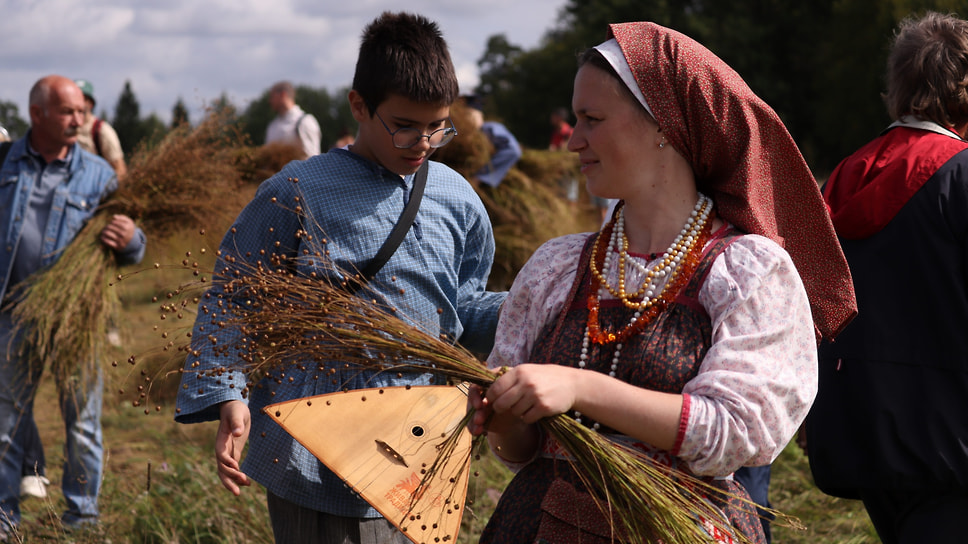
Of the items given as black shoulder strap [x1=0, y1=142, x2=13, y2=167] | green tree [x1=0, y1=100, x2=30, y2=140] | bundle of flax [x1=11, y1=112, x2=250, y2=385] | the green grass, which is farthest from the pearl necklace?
green tree [x1=0, y1=100, x2=30, y2=140]

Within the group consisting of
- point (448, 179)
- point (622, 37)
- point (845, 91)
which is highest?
point (622, 37)

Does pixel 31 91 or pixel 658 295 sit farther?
pixel 31 91

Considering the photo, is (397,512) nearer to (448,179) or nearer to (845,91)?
(448,179)

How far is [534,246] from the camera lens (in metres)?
7.07

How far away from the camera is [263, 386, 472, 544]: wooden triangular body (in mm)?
2100

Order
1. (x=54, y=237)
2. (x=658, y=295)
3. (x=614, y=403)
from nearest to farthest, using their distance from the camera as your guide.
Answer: (x=614, y=403) → (x=658, y=295) → (x=54, y=237)

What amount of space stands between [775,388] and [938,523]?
4.31 ft

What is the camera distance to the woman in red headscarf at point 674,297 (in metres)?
1.66

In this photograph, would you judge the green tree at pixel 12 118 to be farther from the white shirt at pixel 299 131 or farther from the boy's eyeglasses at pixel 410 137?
the boy's eyeglasses at pixel 410 137

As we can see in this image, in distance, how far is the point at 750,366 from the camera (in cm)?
Answer: 167

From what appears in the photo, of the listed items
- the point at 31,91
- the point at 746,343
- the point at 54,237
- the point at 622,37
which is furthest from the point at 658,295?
the point at 31,91

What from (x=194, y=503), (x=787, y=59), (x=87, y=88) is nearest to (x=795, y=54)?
(x=787, y=59)

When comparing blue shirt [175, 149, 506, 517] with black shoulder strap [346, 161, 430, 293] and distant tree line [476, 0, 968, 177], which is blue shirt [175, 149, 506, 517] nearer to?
black shoulder strap [346, 161, 430, 293]

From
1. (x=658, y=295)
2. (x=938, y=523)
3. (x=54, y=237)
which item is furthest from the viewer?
(x=54, y=237)
